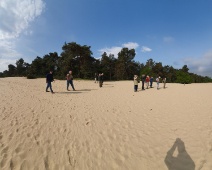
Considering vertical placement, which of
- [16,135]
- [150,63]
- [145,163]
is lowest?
[145,163]

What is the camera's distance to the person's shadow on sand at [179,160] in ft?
13.5

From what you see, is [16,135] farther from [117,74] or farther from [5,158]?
[117,74]

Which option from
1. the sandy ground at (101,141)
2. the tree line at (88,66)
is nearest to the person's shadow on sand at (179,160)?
the sandy ground at (101,141)

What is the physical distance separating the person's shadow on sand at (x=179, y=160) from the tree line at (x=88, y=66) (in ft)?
118

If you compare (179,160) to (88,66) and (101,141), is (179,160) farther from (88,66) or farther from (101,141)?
(88,66)

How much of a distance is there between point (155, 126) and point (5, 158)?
18.7 ft

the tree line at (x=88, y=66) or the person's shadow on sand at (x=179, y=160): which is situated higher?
the tree line at (x=88, y=66)

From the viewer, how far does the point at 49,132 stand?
5.71 meters

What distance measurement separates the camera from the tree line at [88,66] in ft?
147

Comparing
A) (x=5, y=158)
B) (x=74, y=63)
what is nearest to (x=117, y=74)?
(x=74, y=63)

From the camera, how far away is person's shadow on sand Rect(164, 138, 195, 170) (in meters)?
4.11

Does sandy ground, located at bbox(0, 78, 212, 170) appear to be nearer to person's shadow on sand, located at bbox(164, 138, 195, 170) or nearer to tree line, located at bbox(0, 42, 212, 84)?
person's shadow on sand, located at bbox(164, 138, 195, 170)

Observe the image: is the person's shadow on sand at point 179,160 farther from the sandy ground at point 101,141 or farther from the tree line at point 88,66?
the tree line at point 88,66

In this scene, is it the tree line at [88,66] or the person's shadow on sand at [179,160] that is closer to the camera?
the person's shadow on sand at [179,160]
